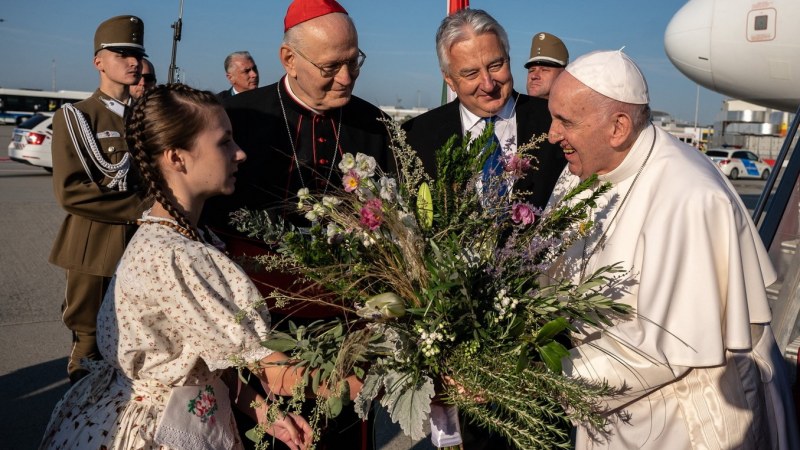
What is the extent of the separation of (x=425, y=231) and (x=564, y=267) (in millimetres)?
671

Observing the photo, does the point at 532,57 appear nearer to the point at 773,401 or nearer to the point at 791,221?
the point at 791,221

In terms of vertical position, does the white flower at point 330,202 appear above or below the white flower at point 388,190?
below

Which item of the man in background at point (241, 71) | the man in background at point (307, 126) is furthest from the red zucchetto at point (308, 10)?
the man in background at point (241, 71)

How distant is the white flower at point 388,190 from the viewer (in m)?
2.03

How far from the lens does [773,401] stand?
231 cm

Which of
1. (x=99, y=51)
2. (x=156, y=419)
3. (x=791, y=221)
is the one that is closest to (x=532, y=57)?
(x=791, y=221)

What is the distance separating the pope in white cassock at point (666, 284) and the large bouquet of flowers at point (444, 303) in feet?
0.58

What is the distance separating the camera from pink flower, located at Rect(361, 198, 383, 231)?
1940 mm

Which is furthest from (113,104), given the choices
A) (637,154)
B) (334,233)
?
(637,154)

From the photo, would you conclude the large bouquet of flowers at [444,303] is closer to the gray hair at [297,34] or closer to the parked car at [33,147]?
the gray hair at [297,34]

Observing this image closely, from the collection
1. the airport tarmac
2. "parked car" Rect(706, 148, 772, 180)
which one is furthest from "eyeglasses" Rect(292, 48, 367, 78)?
"parked car" Rect(706, 148, 772, 180)

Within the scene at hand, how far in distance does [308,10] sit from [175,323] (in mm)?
1396

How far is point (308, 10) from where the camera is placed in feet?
9.28

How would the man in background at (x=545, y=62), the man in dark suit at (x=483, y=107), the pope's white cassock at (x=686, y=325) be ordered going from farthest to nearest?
the man in background at (x=545, y=62)
the man in dark suit at (x=483, y=107)
the pope's white cassock at (x=686, y=325)
